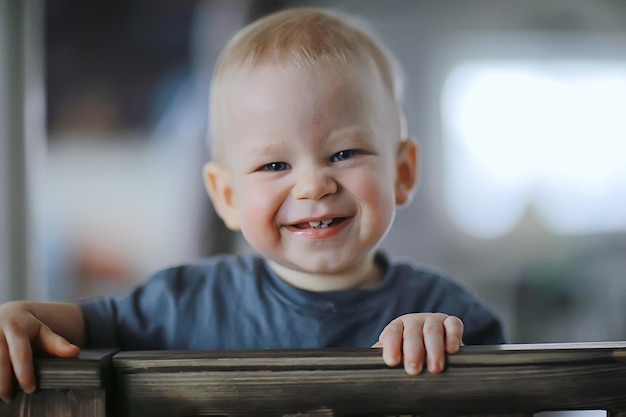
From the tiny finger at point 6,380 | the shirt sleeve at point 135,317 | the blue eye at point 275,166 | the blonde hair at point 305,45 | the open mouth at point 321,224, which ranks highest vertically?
the blonde hair at point 305,45

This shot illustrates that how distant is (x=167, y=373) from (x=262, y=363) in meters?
0.08

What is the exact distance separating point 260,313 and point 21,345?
411 mm

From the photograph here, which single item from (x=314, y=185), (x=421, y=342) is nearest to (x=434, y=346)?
(x=421, y=342)

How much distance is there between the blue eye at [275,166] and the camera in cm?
91

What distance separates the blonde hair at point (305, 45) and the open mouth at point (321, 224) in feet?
0.60

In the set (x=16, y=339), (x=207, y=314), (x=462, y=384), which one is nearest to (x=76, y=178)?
(x=207, y=314)

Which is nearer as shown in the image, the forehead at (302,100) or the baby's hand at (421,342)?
the baby's hand at (421,342)

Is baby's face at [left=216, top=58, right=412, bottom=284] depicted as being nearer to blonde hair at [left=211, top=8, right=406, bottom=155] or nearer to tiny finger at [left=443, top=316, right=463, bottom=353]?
blonde hair at [left=211, top=8, right=406, bottom=155]

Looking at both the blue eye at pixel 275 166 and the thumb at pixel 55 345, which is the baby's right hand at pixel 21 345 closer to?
the thumb at pixel 55 345

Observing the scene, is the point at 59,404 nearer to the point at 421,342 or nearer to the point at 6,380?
the point at 6,380

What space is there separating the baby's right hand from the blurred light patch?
8.29 ft

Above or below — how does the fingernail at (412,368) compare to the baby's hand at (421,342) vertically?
below

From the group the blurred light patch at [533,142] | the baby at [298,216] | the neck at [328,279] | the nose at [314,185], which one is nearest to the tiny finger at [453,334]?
the baby at [298,216]

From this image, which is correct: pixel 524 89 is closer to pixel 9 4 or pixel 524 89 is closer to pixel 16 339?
pixel 9 4
